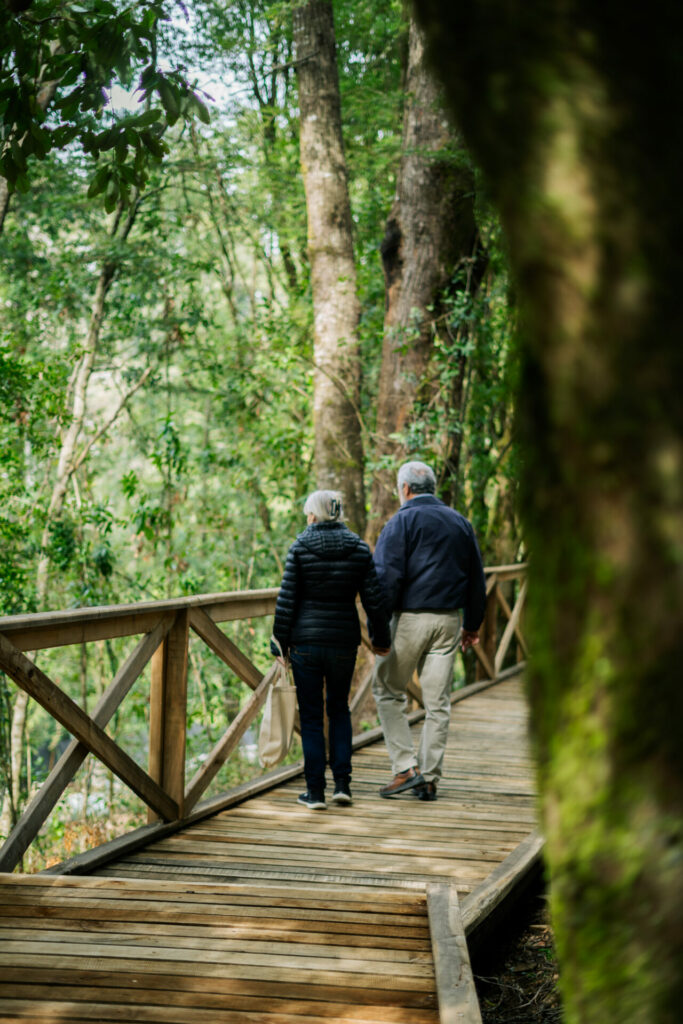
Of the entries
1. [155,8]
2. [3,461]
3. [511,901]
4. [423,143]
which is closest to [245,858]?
[511,901]

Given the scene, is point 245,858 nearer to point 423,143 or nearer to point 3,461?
point 3,461

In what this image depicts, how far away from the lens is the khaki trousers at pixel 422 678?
529cm

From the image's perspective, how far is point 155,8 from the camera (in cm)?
358

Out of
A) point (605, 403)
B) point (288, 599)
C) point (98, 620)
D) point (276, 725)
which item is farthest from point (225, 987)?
point (288, 599)

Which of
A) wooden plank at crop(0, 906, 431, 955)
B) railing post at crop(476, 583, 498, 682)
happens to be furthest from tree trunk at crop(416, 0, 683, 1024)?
railing post at crop(476, 583, 498, 682)

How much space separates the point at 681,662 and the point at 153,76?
11.2 ft

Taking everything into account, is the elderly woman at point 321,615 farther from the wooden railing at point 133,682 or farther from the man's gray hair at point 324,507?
the wooden railing at point 133,682

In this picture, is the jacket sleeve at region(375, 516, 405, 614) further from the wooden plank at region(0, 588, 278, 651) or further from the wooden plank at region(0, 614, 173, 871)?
the wooden plank at region(0, 614, 173, 871)

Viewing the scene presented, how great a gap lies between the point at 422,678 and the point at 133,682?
2.08 meters

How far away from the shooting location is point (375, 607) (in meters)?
5.04

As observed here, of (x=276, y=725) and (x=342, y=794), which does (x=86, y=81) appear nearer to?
(x=276, y=725)

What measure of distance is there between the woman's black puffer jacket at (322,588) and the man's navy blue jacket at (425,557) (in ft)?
1.01

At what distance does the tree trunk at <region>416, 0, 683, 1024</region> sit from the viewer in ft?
2.66

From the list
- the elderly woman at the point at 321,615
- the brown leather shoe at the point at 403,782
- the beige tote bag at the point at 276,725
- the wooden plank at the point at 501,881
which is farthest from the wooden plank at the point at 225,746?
the wooden plank at the point at 501,881
